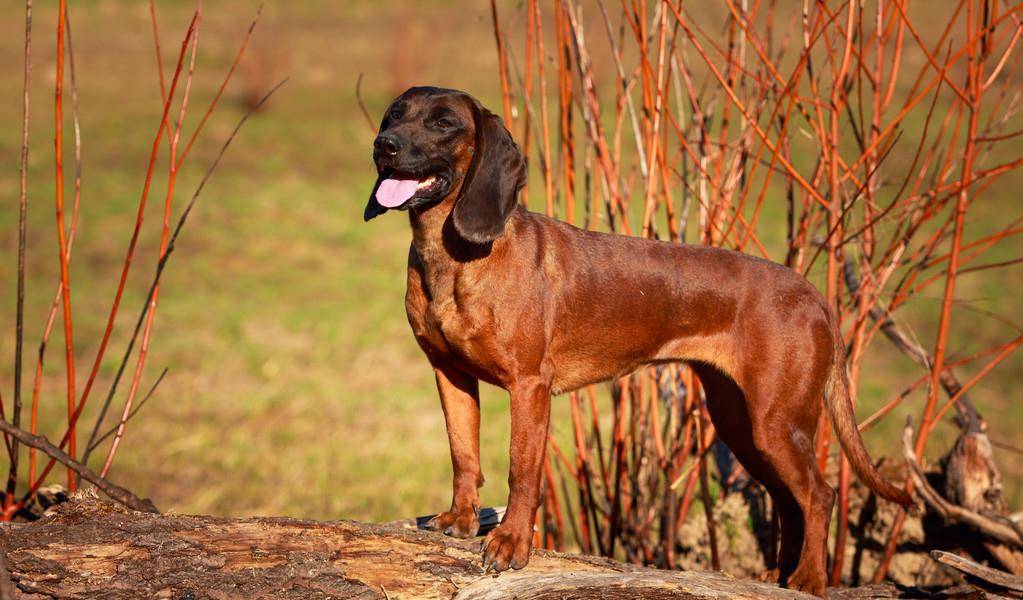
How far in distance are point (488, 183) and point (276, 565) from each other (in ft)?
3.95

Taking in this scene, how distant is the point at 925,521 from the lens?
4320 millimetres

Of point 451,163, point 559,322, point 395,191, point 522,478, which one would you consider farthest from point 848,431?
point 395,191

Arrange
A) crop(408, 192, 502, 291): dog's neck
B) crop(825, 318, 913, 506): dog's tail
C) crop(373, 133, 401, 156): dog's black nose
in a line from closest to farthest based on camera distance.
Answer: crop(373, 133, 401, 156): dog's black nose
crop(408, 192, 502, 291): dog's neck
crop(825, 318, 913, 506): dog's tail

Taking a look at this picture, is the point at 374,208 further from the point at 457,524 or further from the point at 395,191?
the point at 457,524

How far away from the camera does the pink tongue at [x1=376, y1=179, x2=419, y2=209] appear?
9.60ft

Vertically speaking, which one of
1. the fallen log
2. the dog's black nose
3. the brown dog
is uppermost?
the dog's black nose

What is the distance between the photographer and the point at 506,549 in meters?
2.94

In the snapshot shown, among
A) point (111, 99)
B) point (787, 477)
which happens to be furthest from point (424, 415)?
point (111, 99)

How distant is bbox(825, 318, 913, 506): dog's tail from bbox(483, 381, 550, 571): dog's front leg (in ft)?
3.55

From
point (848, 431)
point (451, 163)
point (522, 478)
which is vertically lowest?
point (522, 478)

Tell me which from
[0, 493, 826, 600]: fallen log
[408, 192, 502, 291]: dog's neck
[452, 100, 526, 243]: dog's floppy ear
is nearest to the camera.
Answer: [0, 493, 826, 600]: fallen log

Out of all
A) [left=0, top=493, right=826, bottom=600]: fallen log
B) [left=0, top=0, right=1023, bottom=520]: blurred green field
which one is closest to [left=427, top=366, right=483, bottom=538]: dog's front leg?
[left=0, top=493, right=826, bottom=600]: fallen log

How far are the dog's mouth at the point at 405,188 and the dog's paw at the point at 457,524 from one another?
3.22ft

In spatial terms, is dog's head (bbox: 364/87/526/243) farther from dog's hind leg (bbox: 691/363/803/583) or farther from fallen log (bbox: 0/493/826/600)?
dog's hind leg (bbox: 691/363/803/583)
